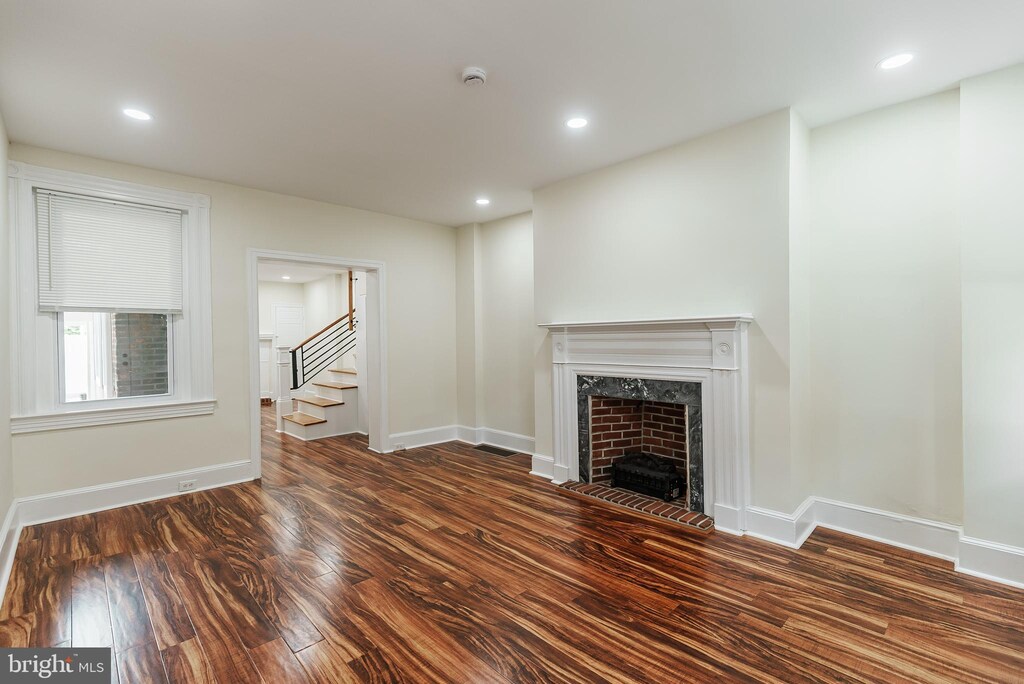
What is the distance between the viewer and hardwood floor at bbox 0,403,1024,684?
187cm

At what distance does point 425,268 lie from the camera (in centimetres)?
564

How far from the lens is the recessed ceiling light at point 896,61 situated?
2.37 metres

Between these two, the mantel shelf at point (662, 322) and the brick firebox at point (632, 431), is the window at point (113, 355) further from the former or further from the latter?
the brick firebox at point (632, 431)

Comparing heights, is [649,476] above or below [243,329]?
below

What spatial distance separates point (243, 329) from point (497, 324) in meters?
2.56

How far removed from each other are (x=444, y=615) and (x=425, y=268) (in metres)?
4.12

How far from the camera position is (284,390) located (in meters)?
7.25

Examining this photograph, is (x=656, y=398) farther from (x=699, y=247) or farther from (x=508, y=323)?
(x=508, y=323)

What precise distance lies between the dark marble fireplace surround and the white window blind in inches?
138

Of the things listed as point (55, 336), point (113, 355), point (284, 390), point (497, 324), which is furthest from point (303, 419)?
point (55, 336)

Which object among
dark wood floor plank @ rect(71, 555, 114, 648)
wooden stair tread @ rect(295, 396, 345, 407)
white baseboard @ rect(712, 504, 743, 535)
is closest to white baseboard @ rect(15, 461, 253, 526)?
dark wood floor plank @ rect(71, 555, 114, 648)

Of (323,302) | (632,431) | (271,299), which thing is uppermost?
(271,299)

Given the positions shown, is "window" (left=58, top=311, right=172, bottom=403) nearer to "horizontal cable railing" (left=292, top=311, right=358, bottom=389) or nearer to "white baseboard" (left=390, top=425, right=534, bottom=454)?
"white baseboard" (left=390, top=425, right=534, bottom=454)

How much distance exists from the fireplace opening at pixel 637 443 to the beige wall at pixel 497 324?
4.05ft
